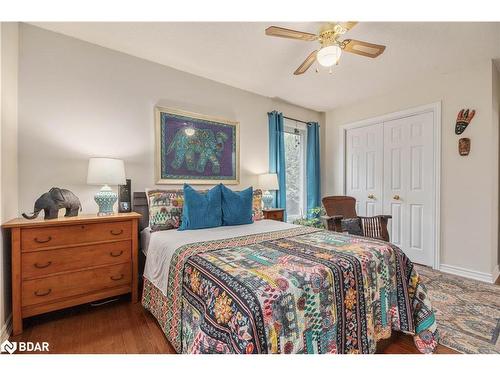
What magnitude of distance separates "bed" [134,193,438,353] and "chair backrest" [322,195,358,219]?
48.1 inches

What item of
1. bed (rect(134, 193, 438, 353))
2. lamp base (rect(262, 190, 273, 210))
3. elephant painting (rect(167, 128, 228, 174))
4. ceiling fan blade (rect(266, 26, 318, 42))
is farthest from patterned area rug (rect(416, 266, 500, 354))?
elephant painting (rect(167, 128, 228, 174))

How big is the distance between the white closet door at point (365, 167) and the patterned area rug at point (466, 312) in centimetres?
127

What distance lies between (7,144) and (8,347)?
55.3 inches

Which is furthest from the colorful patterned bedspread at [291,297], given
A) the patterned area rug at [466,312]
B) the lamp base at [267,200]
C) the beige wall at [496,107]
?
the beige wall at [496,107]

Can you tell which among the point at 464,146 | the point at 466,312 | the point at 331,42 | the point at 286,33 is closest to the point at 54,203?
the point at 286,33

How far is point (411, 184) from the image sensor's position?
3.27 meters

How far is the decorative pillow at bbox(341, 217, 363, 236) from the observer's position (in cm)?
270

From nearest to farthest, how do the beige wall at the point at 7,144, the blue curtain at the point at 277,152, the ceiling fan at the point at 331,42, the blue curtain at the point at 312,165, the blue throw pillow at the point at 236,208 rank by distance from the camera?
1. the beige wall at the point at 7,144
2. the ceiling fan at the point at 331,42
3. the blue throw pillow at the point at 236,208
4. the blue curtain at the point at 277,152
5. the blue curtain at the point at 312,165

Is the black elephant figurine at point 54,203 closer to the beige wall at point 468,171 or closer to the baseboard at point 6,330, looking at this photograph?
the baseboard at point 6,330

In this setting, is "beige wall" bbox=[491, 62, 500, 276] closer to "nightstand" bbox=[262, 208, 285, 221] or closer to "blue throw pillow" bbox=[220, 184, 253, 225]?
"nightstand" bbox=[262, 208, 285, 221]

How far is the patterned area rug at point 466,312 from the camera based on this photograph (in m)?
1.57
